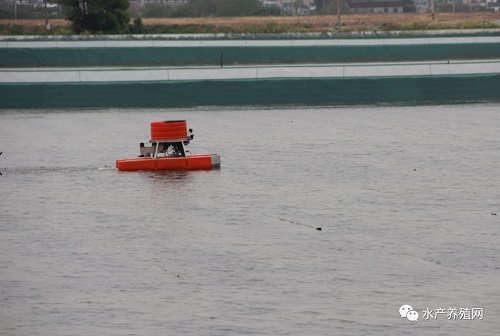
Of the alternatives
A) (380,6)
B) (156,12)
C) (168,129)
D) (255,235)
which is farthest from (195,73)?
(380,6)

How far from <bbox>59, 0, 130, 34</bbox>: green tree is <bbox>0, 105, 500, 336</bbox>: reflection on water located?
47.1 metres

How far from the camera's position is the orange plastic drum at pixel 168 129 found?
2236cm

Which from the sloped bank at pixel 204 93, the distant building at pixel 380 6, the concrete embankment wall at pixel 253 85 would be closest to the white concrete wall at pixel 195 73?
the concrete embankment wall at pixel 253 85

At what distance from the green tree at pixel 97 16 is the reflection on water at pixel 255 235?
47089 mm

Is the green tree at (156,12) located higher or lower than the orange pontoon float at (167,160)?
lower

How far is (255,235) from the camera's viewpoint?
16.2m

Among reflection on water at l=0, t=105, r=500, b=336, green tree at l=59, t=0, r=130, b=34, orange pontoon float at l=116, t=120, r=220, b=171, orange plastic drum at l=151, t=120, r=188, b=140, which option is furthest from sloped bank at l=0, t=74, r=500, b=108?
green tree at l=59, t=0, r=130, b=34

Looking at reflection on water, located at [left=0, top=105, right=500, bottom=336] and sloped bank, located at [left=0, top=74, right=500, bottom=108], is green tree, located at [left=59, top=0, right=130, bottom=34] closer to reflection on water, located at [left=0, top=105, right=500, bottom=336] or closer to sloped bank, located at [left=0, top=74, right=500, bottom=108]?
sloped bank, located at [left=0, top=74, right=500, bottom=108]

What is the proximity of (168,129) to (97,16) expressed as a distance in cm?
5483

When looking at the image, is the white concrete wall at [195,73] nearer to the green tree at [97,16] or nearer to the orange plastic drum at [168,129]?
the orange plastic drum at [168,129]

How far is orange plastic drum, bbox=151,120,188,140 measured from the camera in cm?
2236

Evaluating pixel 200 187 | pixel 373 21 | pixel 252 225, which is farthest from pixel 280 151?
pixel 373 21

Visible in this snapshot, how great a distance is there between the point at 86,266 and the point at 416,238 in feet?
15.0

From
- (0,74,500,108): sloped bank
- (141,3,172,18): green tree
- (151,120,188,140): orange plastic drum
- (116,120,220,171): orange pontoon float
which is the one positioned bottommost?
(141,3,172,18): green tree
